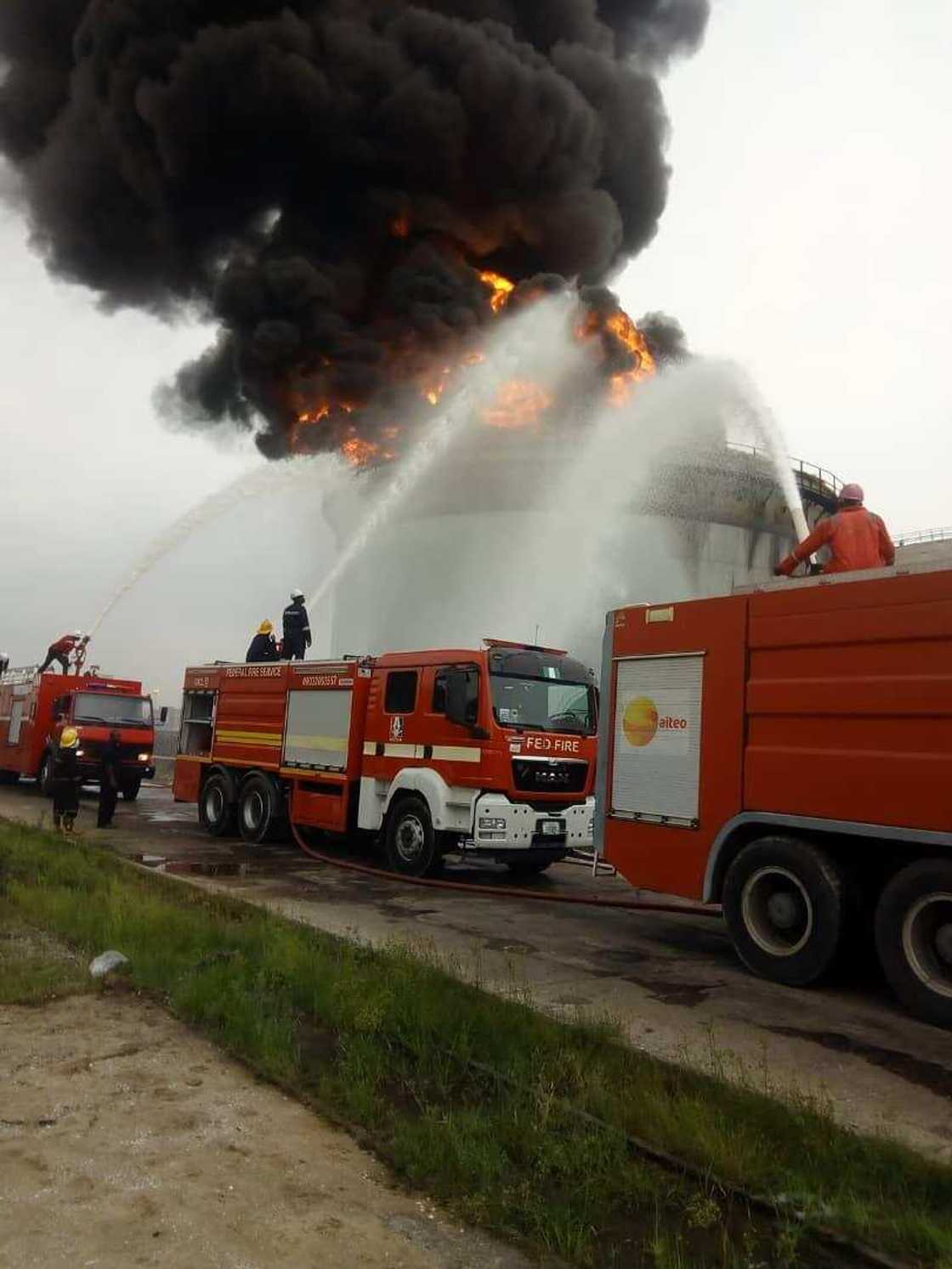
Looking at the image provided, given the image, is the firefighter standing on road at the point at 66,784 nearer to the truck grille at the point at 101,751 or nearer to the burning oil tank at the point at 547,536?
the truck grille at the point at 101,751

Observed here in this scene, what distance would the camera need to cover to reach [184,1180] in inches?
135

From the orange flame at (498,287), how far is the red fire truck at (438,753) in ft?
59.7

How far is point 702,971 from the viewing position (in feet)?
22.8

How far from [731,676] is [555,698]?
3951mm

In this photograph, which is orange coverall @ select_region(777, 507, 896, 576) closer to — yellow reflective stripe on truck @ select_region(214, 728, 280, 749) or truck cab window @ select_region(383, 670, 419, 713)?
truck cab window @ select_region(383, 670, 419, 713)

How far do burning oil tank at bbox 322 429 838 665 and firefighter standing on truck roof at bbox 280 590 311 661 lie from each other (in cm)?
1376

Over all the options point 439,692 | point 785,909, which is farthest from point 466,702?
point 785,909

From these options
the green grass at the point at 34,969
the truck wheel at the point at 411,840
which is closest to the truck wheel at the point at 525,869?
the truck wheel at the point at 411,840

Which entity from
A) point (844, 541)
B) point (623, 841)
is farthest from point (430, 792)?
point (844, 541)

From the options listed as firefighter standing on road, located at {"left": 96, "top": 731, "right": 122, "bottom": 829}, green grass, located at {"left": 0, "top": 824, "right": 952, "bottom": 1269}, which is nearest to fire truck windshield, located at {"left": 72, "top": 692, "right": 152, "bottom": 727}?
firefighter standing on road, located at {"left": 96, "top": 731, "right": 122, "bottom": 829}

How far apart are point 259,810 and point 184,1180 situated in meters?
10.6

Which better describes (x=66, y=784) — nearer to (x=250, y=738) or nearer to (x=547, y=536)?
(x=250, y=738)

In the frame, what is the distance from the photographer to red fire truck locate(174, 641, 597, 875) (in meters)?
10.1

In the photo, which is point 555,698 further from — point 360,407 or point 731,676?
point 360,407
